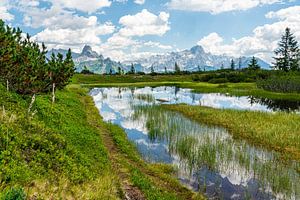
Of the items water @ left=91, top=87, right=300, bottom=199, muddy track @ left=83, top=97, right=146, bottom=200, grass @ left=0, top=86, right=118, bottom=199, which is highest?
grass @ left=0, top=86, right=118, bottom=199

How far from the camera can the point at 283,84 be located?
91.5 m

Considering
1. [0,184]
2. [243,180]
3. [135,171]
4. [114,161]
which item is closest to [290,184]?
[243,180]

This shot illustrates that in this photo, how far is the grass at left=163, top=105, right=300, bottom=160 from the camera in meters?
28.9

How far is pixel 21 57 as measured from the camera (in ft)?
71.5

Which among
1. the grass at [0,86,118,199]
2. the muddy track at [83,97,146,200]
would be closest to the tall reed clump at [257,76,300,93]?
the muddy track at [83,97,146,200]

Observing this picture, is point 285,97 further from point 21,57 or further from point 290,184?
point 21,57

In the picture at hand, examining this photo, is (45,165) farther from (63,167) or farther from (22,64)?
A: (22,64)

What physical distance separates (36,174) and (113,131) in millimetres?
19473

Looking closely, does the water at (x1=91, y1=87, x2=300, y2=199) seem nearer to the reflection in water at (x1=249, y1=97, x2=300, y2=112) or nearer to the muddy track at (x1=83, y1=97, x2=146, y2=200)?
the muddy track at (x1=83, y1=97, x2=146, y2=200)

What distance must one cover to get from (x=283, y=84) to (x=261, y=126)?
6142 centimetres

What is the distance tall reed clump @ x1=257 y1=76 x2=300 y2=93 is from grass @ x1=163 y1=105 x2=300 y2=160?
48558mm

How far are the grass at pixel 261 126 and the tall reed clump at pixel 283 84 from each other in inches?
1912

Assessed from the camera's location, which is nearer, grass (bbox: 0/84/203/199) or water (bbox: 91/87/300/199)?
grass (bbox: 0/84/203/199)

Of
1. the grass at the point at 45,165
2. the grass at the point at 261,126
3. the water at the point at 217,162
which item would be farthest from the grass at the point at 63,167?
the grass at the point at 261,126
